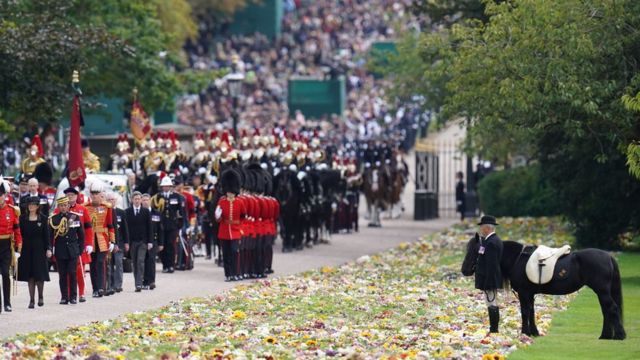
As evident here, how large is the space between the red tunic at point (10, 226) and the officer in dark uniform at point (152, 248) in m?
4.29

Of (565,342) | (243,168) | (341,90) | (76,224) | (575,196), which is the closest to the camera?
(565,342)

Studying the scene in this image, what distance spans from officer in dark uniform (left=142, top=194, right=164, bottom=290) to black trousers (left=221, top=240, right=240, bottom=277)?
4.16 ft

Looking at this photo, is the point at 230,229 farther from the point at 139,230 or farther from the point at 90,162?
the point at 90,162

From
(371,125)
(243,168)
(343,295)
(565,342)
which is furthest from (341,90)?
(565,342)

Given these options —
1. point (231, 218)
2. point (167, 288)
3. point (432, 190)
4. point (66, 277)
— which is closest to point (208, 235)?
point (231, 218)

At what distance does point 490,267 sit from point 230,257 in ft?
35.4

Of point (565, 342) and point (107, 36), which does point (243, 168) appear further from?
point (565, 342)

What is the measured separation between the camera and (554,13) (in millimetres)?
32906

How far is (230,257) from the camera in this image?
105ft

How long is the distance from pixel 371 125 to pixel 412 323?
57.9 m

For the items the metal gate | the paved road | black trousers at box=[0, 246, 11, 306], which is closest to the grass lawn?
the paved road

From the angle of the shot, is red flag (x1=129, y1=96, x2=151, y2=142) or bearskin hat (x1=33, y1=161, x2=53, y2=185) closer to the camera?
bearskin hat (x1=33, y1=161, x2=53, y2=185)

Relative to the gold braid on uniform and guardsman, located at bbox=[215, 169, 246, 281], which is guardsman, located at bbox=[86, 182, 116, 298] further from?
guardsman, located at bbox=[215, 169, 246, 281]

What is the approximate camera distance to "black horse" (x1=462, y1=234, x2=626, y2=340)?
21.9 metres
